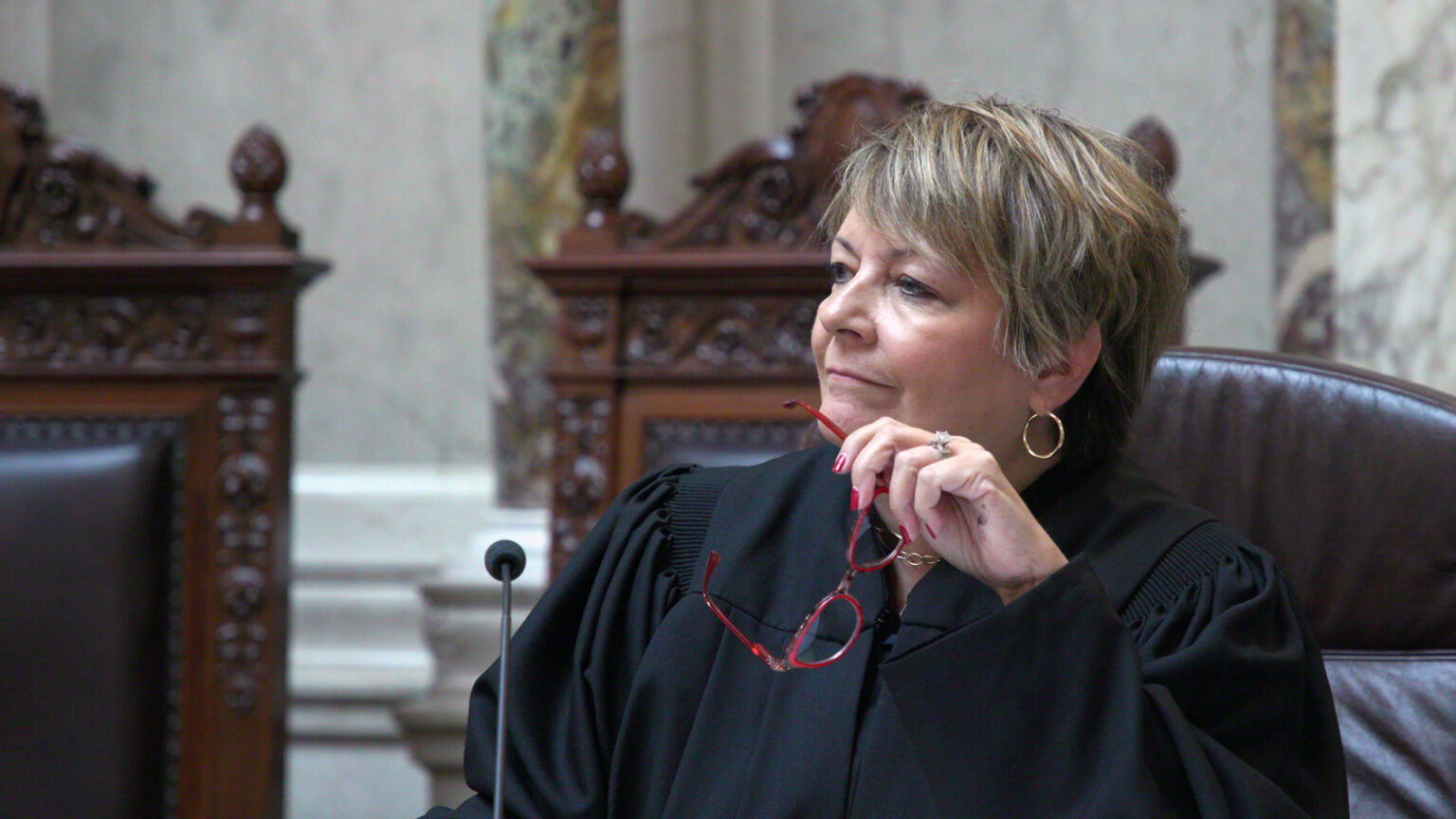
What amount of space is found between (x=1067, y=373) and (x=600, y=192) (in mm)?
1418

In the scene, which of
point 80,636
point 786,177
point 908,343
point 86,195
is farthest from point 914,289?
point 86,195

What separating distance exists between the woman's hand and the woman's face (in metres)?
0.15

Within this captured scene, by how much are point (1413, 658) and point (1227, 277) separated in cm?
246

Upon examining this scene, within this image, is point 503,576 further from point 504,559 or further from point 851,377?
point 851,377

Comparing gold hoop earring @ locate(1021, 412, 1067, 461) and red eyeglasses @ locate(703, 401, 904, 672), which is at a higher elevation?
gold hoop earring @ locate(1021, 412, 1067, 461)

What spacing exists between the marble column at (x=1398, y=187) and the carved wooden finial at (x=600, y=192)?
1.26 metres

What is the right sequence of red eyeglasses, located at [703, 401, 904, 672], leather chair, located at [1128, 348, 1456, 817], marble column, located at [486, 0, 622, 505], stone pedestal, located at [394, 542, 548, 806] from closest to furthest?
red eyeglasses, located at [703, 401, 904, 672], leather chair, located at [1128, 348, 1456, 817], stone pedestal, located at [394, 542, 548, 806], marble column, located at [486, 0, 622, 505]

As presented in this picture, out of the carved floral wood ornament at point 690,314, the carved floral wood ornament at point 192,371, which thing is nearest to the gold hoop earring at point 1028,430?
the carved floral wood ornament at point 690,314

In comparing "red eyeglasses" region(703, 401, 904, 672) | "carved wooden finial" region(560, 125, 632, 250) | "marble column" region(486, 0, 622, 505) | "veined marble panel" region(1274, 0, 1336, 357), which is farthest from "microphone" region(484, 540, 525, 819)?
→ "veined marble panel" region(1274, 0, 1336, 357)

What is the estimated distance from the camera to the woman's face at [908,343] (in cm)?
157

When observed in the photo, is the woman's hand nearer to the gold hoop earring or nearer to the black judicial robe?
the black judicial robe

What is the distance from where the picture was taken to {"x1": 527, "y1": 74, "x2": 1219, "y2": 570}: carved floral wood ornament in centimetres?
282

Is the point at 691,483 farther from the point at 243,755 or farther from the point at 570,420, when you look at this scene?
the point at 243,755

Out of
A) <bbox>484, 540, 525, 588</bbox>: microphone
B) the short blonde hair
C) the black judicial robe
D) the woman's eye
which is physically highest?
the short blonde hair
